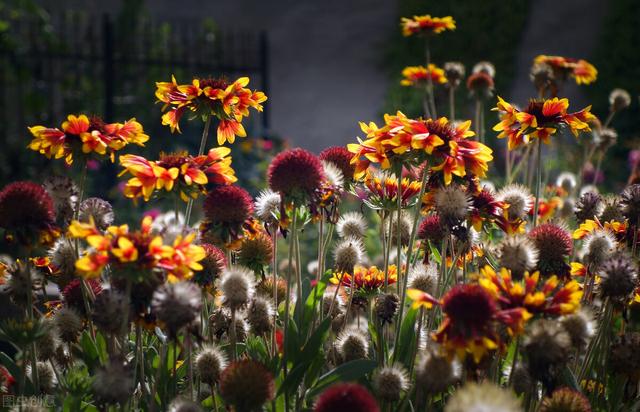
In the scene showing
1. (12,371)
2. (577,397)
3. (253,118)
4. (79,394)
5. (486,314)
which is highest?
(486,314)

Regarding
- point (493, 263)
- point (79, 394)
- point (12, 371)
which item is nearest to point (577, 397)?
point (493, 263)

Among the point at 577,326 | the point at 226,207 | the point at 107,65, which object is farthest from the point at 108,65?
the point at 577,326

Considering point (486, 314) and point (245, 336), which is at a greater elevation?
point (486, 314)

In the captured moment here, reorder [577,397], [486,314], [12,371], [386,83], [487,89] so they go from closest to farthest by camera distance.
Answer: [486,314], [577,397], [12,371], [487,89], [386,83]

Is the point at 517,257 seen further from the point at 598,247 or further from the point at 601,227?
the point at 601,227

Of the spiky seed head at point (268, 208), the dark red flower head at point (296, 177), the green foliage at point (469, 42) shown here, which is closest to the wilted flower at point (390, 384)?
the dark red flower head at point (296, 177)

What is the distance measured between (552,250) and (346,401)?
702mm

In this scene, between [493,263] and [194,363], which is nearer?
[194,363]

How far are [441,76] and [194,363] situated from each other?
83.0 inches

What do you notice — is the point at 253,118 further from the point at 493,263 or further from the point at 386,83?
the point at 493,263

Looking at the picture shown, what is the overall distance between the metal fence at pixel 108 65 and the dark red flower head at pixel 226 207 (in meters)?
6.55

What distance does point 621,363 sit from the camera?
62.2 inches

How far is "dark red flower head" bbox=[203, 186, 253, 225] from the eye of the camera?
1.55 metres

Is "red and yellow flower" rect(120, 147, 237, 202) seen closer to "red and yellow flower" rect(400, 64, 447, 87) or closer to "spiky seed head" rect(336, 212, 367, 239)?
"spiky seed head" rect(336, 212, 367, 239)
